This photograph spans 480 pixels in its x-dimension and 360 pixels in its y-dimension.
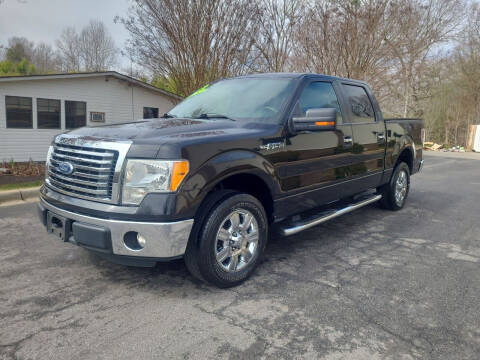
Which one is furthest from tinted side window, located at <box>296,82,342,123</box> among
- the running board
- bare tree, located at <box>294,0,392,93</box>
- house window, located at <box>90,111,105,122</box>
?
bare tree, located at <box>294,0,392,93</box>

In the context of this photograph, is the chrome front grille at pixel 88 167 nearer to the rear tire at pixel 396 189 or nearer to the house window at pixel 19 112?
the rear tire at pixel 396 189

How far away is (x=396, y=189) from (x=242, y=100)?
10.6ft

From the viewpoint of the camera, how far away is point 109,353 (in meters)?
2.29

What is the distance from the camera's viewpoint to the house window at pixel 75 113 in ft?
47.1

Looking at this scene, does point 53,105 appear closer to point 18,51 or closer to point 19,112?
point 19,112

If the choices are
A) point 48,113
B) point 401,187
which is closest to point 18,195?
point 401,187

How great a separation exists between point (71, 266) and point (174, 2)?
1125cm

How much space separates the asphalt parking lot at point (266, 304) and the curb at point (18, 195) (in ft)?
8.14

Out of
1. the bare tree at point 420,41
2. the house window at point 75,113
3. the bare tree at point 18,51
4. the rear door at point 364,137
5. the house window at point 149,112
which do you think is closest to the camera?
the rear door at point 364,137

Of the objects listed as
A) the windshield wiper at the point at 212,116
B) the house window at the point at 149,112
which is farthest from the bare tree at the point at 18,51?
the windshield wiper at the point at 212,116

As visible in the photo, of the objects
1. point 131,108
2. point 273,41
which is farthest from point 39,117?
point 273,41

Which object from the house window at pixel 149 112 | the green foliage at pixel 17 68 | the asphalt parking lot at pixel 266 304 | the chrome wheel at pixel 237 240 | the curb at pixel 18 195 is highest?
the green foliage at pixel 17 68

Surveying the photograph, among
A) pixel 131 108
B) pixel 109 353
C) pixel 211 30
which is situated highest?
pixel 211 30

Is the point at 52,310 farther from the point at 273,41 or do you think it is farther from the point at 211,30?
the point at 273,41
